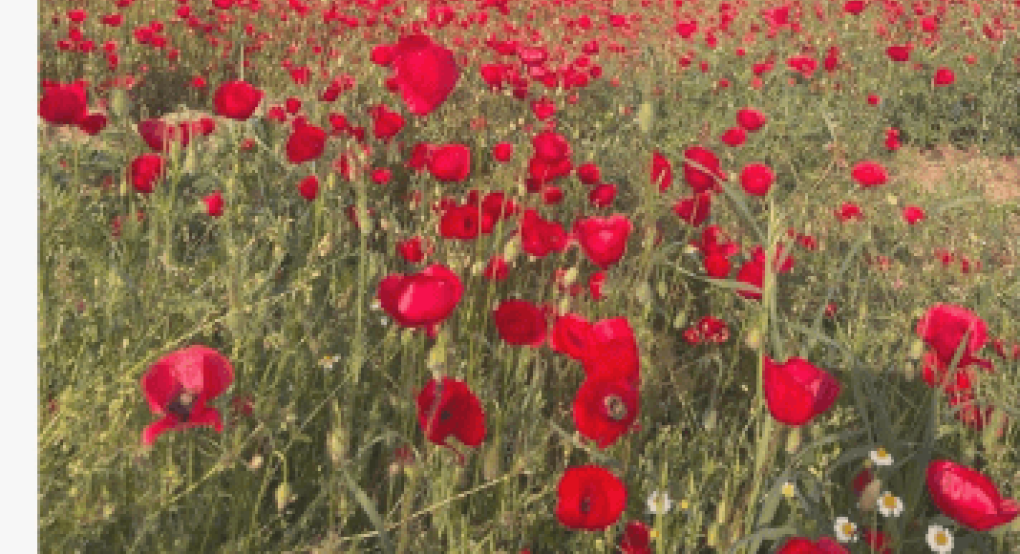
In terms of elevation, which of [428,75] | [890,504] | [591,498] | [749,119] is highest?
[428,75]

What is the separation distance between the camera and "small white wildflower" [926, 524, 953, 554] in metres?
1.22

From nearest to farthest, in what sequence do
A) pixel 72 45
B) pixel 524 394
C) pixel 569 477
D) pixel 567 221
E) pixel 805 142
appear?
pixel 569 477 < pixel 524 394 < pixel 567 221 < pixel 72 45 < pixel 805 142

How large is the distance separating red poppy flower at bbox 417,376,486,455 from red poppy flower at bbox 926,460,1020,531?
59 centimetres

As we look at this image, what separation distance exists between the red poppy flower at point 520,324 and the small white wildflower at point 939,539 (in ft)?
2.19

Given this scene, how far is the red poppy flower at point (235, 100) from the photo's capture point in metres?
1.83

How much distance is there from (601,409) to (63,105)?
1.28 m

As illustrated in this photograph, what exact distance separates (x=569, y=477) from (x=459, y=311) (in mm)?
809

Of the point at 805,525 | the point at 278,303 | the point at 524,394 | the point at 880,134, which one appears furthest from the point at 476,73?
the point at 805,525

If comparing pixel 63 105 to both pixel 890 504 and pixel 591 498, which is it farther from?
pixel 890 504

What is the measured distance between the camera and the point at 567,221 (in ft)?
8.96

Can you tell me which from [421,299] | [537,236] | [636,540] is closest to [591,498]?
[636,540]

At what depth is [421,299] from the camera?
1.09 m

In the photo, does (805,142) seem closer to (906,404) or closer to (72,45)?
(906,404)

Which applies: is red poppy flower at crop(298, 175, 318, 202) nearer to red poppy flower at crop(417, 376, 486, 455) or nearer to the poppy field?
the poppy field
